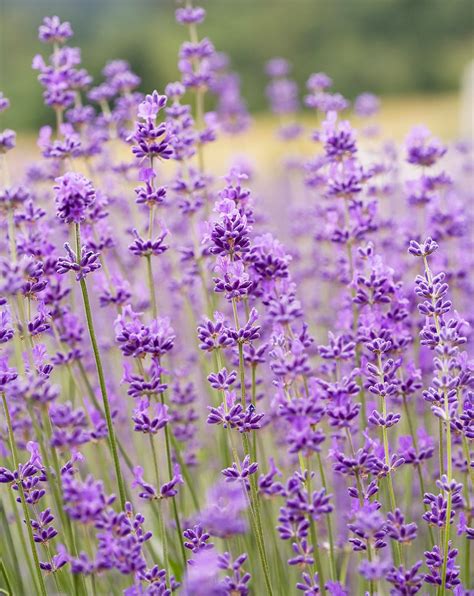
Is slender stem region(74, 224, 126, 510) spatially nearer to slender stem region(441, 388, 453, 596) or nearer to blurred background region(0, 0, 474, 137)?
slender stem region(441, 388, 453, 596)

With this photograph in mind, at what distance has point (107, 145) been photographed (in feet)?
11.1

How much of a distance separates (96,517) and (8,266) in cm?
41

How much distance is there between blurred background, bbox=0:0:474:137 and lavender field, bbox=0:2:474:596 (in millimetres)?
15691

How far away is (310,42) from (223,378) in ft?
63.3

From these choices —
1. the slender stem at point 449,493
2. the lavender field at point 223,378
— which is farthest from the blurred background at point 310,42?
the slender stem at point 449,493

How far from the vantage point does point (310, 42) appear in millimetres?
19766

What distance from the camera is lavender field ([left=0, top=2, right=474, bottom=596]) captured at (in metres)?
1.45

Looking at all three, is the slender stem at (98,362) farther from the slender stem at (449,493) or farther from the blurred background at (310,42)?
A: the blurred background at (310,42)

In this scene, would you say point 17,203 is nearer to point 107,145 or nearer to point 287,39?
point 107,145

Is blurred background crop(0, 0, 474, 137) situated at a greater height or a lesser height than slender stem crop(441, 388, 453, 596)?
greater

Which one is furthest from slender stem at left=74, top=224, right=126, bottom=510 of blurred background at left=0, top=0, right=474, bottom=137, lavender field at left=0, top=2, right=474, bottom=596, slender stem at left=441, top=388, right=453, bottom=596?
blurred background at left=0, top=0, right=474, bottom=137

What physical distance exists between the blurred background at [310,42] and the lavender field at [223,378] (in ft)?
51.5

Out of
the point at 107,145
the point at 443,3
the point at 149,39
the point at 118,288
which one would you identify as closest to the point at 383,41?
the point at 443,3

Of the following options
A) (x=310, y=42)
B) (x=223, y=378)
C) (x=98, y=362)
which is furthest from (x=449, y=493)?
(x=310, y=42)
